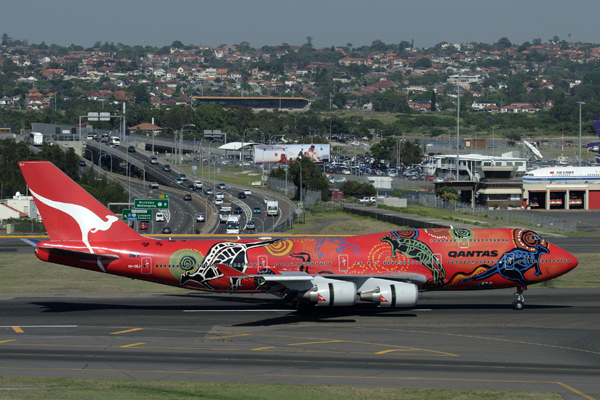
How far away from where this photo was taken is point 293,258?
137 ft

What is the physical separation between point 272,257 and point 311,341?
311 inches

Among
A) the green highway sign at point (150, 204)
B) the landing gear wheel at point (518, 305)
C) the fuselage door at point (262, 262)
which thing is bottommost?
the landing gear wheel at point (518, 305)

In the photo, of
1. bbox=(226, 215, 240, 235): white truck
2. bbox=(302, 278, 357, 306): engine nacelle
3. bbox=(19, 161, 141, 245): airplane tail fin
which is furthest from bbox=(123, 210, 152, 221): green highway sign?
bbox=(302, 278, 357, 306): engine nacelle

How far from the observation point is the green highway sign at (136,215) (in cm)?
8256

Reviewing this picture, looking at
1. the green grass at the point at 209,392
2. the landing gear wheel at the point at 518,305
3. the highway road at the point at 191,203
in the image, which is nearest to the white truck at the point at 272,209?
the highway road at the point at 191,203

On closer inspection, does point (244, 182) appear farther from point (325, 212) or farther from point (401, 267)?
point (401, 267)

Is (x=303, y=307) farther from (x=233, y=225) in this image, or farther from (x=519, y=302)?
(x=233, y=225)

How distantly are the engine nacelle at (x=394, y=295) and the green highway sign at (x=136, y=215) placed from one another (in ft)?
164

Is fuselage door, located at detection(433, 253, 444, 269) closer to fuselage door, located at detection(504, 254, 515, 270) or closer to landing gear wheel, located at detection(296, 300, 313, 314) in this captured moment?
fuselage door, located at detection(504, 254, 515, 270)

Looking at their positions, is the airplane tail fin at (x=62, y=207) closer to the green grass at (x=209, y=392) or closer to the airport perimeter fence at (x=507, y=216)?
the green grass at (x=209, y=392)

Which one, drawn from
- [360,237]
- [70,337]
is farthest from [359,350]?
[70,337]

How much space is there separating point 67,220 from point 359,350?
20813 millimetres

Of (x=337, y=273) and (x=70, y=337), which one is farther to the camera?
(x=337, y=273)

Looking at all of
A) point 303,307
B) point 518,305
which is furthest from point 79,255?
point 518,305
